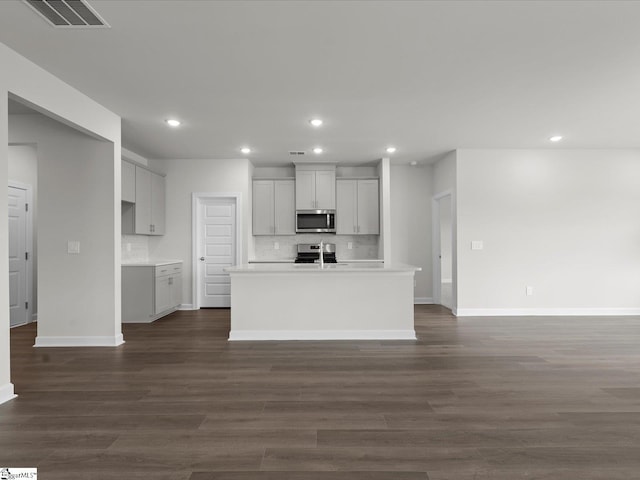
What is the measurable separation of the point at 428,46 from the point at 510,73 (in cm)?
99

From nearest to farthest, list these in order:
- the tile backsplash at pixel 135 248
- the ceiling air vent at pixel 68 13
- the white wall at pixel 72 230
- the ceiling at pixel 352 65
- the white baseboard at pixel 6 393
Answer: the ceiling air vent at pixel 68 13, the ceiling at pixel 352 65, the white baseboard at pixel 6 393, the white wall at pixel 72 230, the tile backsplash at pixel 135 248

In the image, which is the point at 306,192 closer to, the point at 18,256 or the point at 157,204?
the point at 157,204

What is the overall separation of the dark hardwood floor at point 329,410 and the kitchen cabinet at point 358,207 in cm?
311

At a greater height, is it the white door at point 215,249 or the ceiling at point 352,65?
the ceiling at point 352,65

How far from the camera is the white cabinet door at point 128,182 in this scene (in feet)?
18.9

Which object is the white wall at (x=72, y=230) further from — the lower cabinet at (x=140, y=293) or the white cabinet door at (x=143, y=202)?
the white cabinet door at (x=143, y=202)

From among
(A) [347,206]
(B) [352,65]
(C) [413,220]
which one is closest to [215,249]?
(A) [347,206]

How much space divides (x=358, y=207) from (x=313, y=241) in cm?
106

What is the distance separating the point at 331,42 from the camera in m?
2.99

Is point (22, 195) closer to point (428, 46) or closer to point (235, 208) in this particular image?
point (235, 208)

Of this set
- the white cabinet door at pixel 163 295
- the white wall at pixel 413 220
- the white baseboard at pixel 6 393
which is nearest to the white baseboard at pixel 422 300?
the white wall at pixel 413 220

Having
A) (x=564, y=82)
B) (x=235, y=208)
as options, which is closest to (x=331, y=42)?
(x=564, y=82)

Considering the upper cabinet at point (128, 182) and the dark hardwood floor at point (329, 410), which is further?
the upper cabinet at point (128, 182)

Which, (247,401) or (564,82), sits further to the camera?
(564,82)
